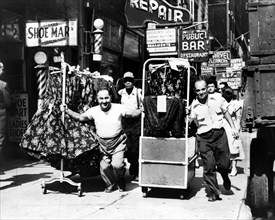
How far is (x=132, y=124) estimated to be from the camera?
7.46m

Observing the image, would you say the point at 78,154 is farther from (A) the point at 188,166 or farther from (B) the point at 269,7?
(B) the point at 269,7

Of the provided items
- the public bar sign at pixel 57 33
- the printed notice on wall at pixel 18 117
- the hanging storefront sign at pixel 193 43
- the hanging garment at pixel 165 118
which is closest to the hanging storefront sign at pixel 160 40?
the hanging storefront sign at pixel 193 43

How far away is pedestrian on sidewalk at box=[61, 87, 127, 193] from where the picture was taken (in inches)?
253

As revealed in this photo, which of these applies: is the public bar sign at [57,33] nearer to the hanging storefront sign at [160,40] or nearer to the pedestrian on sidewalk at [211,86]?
the pedestrian on sidewalk at [211,86]

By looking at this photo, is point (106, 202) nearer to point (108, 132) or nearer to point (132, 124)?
point (108, 132)

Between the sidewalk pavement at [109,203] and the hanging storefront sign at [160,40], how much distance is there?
6.26 metres

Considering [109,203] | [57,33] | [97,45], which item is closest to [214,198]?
[109,203]

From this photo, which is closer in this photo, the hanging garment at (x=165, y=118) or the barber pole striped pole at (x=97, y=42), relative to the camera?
the hanging garment at (x=165, y=118)

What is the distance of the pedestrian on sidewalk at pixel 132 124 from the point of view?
7.45m

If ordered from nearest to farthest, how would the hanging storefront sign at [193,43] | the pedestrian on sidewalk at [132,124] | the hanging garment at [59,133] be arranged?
the hanging garment at [59,133] < the pedestrian on sidewalk at [132,124] < the hanging storefront sign at [193,43]

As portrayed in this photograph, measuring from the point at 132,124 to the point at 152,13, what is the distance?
655 centimetres

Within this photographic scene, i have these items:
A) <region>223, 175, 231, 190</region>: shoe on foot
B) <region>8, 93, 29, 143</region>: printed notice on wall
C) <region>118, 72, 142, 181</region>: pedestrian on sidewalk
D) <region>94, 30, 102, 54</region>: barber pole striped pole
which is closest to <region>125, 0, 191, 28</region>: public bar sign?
<region>94, 30, 102, 54</region>: barber pole striped pole

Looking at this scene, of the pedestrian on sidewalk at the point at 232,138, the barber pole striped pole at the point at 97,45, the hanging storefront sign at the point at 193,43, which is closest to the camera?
the pedestrian on sidewalk at the point at 232,138

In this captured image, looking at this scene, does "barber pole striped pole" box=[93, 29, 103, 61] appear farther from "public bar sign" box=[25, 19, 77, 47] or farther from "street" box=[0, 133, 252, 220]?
"street" box=[0, 133, 252, 220]
